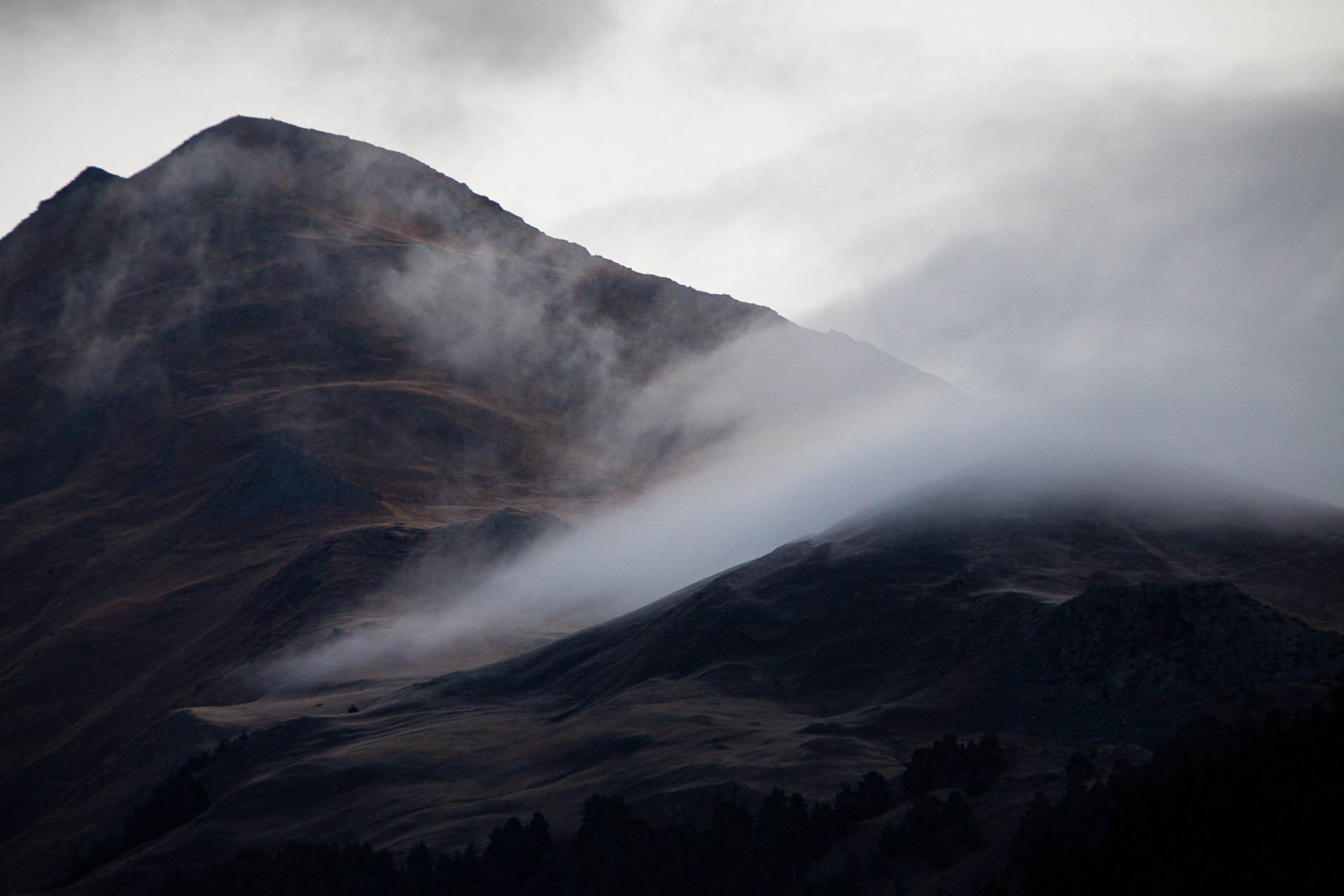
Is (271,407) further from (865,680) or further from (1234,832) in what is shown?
(1234,832)

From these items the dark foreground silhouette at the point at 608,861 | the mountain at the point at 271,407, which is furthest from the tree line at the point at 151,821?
the dark foreground silhouette at the point at 608,861

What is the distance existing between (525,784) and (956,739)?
18478mm

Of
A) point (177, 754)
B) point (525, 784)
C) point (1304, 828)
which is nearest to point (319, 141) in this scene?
point (177, 754)

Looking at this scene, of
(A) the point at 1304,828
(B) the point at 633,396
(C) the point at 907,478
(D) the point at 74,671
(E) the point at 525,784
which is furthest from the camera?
(B) the point at 633,396

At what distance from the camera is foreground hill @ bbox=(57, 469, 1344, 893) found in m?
44.5

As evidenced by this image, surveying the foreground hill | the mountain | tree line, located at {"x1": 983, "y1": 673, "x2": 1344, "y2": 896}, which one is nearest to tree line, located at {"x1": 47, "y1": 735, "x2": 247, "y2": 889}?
the foreground hill

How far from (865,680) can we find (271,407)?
82232 millimetres

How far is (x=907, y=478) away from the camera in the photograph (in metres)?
104

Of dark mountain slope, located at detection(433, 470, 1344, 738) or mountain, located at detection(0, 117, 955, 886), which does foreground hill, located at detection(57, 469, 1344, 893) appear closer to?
dark mountain slope, located at detection(433, 470, 1344, 738)

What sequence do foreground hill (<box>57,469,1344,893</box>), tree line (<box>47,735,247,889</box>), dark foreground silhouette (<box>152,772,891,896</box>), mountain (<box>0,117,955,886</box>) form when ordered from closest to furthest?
dark foreground silhouette (<box>152,772,891,896</box>)
foreground hill (<box>57,469,1344,893</box>)
tree line (<box>47,735,247,889</box>)
mountain (<box>0,117,955,886</box>)

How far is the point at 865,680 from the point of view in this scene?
2174 inches

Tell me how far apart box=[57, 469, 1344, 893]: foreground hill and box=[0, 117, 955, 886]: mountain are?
14452 millimetres

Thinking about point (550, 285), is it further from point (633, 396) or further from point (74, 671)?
point (74, 671)

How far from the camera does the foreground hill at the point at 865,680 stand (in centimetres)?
4453
